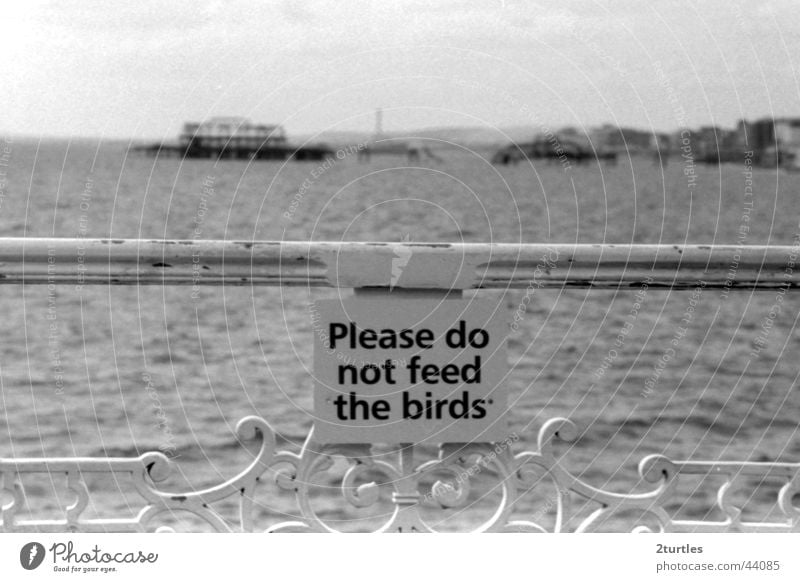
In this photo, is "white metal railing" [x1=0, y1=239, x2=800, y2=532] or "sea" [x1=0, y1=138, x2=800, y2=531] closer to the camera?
"white metal railing" [x1=0, y1=239, x2=800, y2=532]

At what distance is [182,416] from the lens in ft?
20.9

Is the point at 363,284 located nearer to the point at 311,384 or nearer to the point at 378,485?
the point at 378,485

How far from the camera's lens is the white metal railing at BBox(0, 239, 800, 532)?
2.10 m

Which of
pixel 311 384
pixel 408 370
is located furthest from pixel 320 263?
pixel 311 384

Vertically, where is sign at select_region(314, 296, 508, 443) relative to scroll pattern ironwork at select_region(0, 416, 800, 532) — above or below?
A: above

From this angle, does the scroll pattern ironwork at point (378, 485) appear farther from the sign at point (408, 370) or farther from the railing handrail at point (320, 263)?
the railing handrail at point (320, 263)

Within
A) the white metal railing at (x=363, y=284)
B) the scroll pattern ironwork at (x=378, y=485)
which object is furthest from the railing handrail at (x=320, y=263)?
the scroll pattern ironwork at (x=378, y=485)

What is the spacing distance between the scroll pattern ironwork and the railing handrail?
300 mm

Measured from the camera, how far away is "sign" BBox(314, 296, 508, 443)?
2.13 m

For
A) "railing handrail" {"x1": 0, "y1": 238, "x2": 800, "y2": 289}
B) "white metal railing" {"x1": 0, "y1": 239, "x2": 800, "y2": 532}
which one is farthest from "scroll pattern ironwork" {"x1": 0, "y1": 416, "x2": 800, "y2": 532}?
"railing handrail" {"x1": 0, "y1": 238, "x2": 800, "y2": 289}

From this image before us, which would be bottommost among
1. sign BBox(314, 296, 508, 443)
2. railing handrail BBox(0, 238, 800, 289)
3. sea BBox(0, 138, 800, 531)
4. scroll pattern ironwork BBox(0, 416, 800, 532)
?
sea BBox(0, 138, 800, 531)

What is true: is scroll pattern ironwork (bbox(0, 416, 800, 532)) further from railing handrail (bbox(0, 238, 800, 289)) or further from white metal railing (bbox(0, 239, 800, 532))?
railing handrail (bbox(0, 238, 800, 289))

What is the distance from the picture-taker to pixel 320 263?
83.3 inches
